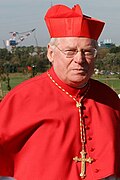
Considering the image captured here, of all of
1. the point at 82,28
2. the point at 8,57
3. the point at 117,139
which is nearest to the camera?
the point at 82,28

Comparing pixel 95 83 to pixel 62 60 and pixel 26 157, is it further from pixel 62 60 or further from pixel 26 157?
pixel 26 157

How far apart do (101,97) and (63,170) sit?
22.0 inches

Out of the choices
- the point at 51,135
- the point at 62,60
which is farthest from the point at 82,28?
the point at 51,135

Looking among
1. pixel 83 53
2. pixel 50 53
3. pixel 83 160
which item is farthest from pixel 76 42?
pixel 83 160

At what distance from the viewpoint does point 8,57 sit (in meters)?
11.4

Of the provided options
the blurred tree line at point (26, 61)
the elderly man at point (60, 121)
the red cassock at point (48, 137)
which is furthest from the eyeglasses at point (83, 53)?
the blurred tree line at point (26, 61)

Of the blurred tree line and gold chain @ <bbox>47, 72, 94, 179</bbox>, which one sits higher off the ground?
gold chain @ <bbox>47, 72, 94, 179</bbox>

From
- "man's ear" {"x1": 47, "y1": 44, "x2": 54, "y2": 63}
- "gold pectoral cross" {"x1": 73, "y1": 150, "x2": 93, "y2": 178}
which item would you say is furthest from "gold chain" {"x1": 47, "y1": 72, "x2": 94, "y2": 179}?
"man's ear" {"x1": 47, "y1": 44, "x2": 54, "y2": 63}

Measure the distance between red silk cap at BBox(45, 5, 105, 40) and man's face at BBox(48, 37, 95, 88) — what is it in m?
→ 0.04

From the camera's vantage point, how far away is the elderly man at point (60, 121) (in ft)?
10.5

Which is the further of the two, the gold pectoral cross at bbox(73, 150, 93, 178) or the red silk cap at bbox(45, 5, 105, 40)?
the gold pectoral cross at bbox(73, 150, 93, 178)

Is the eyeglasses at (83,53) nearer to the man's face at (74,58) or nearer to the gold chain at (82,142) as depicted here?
the man's face at (74,58)

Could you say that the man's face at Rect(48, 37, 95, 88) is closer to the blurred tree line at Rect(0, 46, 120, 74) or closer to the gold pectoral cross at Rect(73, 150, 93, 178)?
the gold pectoral cross at Rect(73, 150, 93, 178)

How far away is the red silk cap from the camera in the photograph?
10.4 feet
